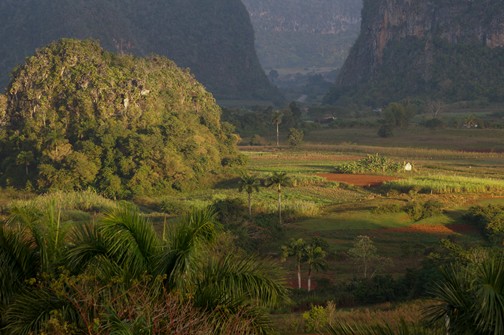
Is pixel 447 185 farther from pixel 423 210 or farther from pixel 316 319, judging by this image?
pixel 316 319

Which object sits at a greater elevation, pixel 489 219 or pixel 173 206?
pixel 489 219

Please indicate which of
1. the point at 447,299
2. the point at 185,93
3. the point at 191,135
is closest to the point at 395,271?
the point at 447,299

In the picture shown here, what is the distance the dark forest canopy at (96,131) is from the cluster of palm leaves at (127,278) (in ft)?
166

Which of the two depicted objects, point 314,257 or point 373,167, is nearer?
point 314,257

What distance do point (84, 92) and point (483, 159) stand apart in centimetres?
4038

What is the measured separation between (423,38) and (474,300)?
538ft

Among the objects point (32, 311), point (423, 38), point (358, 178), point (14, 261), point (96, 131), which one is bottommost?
point (358, 178)

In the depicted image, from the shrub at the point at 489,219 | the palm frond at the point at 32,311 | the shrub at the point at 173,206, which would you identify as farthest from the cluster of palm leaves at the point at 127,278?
the shrub at the point at 173,206

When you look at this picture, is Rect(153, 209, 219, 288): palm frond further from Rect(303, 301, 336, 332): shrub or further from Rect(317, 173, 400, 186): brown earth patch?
Rect(317, 173, 400, 186): brown earth patch

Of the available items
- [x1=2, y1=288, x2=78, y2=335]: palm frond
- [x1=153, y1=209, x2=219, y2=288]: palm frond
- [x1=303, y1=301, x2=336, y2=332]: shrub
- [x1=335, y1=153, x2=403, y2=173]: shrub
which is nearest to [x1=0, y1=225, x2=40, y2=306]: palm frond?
Answer: [x1=2, y1=288, x2=78, y2=335]: palm frond

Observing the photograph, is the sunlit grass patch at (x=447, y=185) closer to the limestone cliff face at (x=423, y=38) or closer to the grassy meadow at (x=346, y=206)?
the grassy meadow at (x=346, y=206)

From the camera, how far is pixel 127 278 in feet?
37.4

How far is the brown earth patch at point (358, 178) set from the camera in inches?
2548

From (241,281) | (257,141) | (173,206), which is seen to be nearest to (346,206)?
(173,206)
